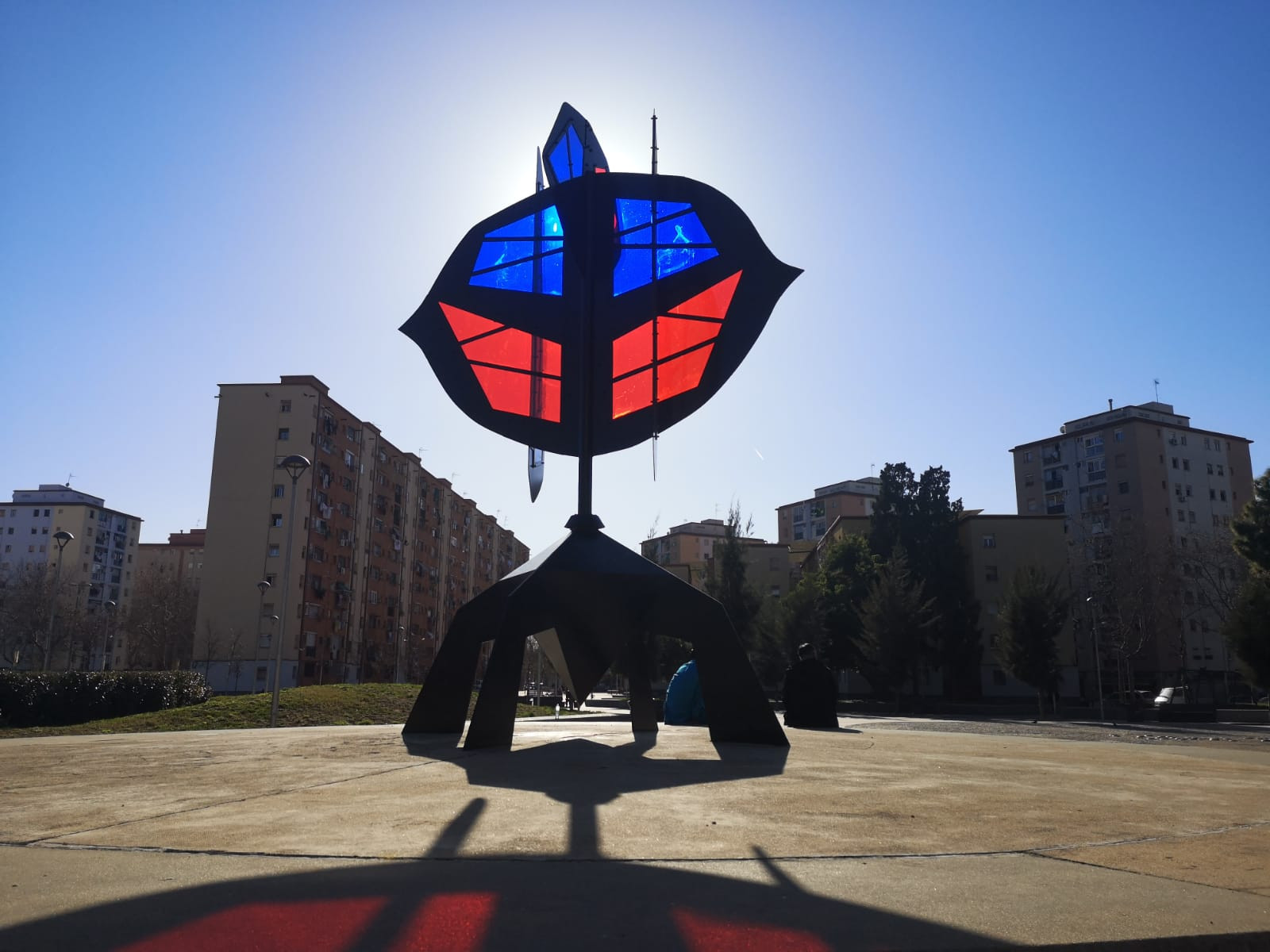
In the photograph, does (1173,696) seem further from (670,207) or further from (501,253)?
(501,253)

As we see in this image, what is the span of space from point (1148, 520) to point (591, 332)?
74695mm

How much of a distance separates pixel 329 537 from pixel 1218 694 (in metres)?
64.1

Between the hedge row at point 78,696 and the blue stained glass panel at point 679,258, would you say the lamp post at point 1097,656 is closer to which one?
the blue stained glass panel at point 679,258

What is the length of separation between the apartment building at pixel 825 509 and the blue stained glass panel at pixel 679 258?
3954 inches

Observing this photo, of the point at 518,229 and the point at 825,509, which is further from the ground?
the point at 825,509

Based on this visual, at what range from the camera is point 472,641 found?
13055 millimetres

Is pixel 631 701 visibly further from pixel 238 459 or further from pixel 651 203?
pixel 238 459

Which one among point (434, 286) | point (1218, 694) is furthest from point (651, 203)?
point (1218, 694)

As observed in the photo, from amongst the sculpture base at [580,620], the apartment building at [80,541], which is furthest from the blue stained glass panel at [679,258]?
the apartment building at [80,541]

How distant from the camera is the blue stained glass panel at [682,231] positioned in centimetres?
1452

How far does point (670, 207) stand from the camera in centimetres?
1454

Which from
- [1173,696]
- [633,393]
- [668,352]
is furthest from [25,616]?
[1173,696]

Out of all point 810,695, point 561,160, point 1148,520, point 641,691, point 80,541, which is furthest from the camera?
point 80,541

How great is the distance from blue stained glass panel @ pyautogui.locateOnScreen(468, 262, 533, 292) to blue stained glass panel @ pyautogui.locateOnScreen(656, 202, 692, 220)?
2.31 metres
